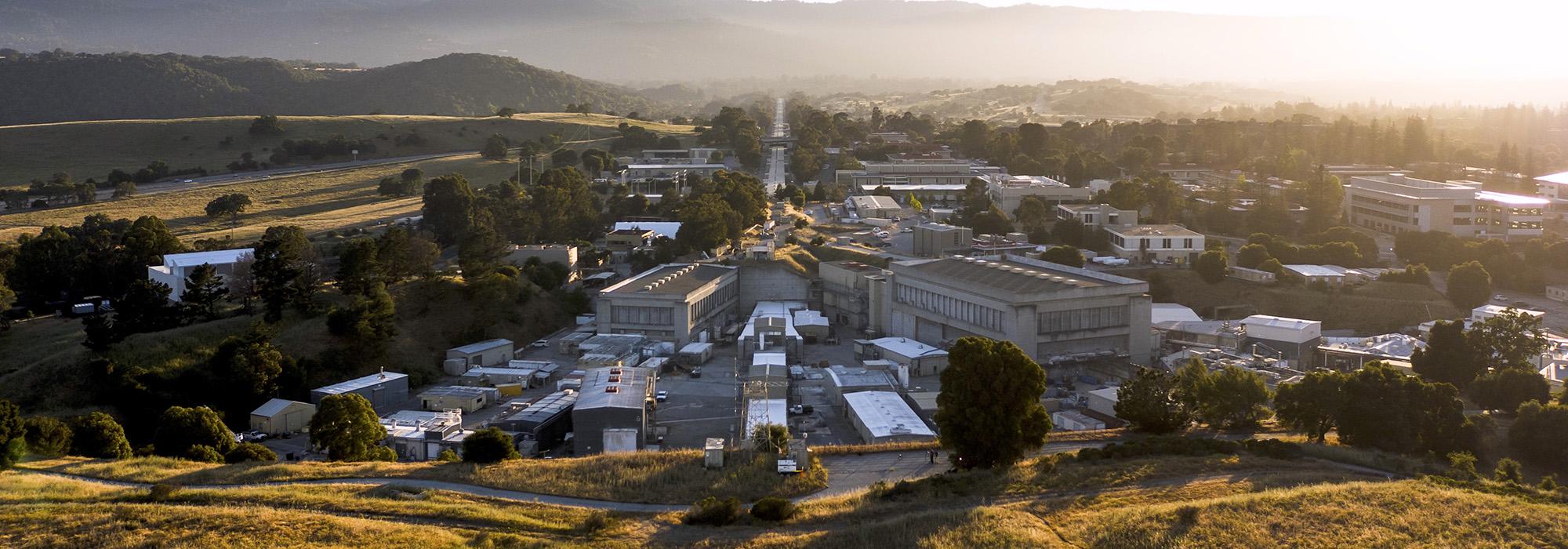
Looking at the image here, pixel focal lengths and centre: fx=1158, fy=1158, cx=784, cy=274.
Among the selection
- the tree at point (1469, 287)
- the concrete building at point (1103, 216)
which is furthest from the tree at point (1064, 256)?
the tree at point (1469, 287)

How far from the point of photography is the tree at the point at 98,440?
17.2 metres

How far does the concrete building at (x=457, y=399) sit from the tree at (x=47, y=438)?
6.88 m

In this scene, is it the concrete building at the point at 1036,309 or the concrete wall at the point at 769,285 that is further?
the concrete wall at the point at 769,285

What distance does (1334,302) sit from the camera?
3259 centimetres

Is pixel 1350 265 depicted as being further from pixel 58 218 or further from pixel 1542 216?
pixel 58 218

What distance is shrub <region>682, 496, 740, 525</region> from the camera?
1315cm

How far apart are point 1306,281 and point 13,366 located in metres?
32.3

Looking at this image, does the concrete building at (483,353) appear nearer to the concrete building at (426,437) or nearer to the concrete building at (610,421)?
the concrete building at (426,437)

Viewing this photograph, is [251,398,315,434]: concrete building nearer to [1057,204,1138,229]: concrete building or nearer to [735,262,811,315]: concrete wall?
[735,262,811,315]: concrete wall

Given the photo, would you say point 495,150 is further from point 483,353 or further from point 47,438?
point 47,438

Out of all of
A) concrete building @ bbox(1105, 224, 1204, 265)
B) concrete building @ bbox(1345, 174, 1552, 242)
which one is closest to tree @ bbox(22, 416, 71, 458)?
concrete building @ bbox(1105, 224, 1204, 265)

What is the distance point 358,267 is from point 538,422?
8.96 meters

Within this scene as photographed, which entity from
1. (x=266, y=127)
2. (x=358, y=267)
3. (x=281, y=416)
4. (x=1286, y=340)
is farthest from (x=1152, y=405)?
(x=266, y=127)

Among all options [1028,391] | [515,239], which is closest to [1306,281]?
[1028,391]
